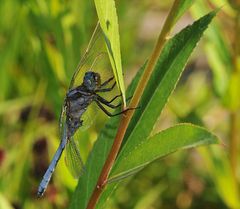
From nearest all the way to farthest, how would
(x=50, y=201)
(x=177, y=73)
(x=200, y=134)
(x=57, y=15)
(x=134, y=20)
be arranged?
1. (x=200, y=134)
2. (x=177, y=73)
3. (x=57, y=15)
4. (x=50, y=201)
5. (x=134, y=20)

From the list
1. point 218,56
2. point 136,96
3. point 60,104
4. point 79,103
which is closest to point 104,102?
point 79,103

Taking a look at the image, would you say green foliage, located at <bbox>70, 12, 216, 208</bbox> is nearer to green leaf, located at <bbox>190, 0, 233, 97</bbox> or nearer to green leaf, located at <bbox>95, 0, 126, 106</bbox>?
green leaf, located at <bbox>95, 0, 126, 106</bbox>

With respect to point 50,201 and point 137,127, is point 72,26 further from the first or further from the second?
point 137,127

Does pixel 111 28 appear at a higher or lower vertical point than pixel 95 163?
higher

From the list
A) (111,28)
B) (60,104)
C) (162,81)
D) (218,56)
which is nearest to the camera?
(111,28)

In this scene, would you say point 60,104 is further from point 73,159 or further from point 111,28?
point 111,28

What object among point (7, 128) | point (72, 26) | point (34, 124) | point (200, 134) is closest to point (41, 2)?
point (72, 26)

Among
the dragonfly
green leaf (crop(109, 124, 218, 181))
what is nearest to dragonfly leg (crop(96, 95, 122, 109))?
the dragonfly
